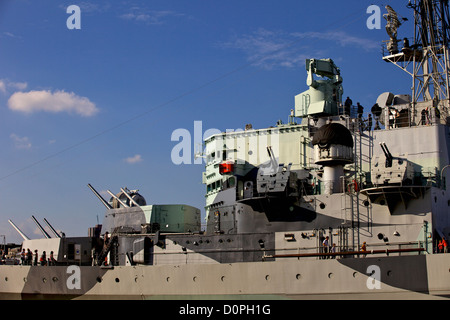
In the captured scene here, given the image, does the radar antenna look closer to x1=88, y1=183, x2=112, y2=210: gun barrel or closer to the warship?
the warship

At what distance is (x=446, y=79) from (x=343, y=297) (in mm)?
10795

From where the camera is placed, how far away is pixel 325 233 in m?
21.8

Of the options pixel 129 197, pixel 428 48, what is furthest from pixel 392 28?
pixel 129 197

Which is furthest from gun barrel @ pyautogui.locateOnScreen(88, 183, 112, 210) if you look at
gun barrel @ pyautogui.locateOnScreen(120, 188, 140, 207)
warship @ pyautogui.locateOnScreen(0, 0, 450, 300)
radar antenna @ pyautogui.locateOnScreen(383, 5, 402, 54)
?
radar antenna @ pyautogui.locateOnScreen(383, 5, 402, 54)

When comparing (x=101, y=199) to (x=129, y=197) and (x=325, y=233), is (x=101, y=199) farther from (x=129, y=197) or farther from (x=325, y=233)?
(x=325, y=233)

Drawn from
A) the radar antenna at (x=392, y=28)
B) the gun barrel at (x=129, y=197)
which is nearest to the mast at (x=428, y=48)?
the radar antenna at (x=392, y=28)

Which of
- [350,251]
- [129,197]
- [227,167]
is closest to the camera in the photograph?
[350,251]

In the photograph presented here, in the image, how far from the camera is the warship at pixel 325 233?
1997 cm

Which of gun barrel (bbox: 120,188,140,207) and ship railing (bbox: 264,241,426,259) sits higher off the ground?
gun barrel (bbox: 120,188,140,207)

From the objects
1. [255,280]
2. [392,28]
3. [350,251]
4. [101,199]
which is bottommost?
[255,280]

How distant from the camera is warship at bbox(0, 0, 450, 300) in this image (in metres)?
20.0

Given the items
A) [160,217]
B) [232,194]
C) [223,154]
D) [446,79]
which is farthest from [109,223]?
[446,79]

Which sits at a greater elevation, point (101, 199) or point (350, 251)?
point (101, 199)
